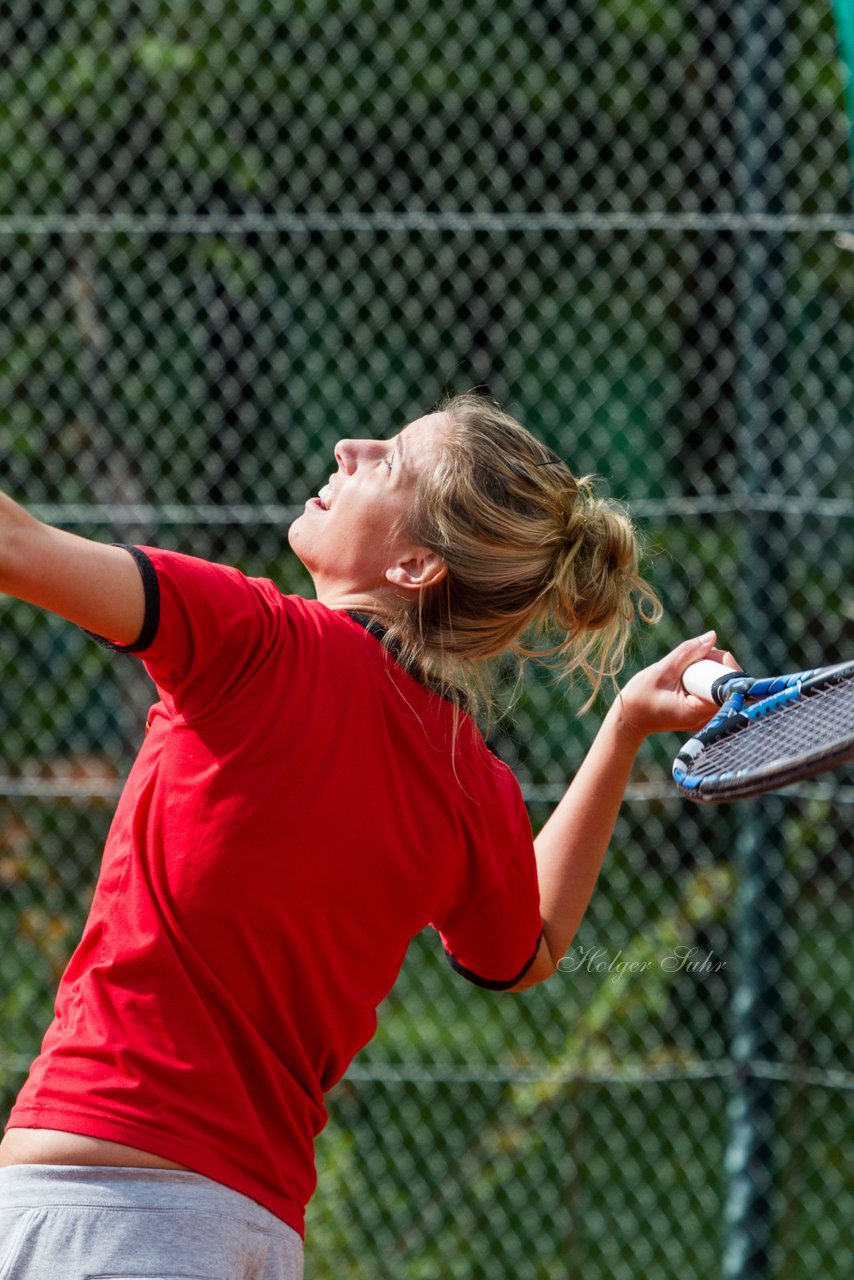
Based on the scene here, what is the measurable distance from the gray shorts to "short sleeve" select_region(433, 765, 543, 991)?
36cm

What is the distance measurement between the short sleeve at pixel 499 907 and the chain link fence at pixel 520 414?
5.62 feet

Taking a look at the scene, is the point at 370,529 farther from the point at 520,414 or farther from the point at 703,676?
the point at 520,414

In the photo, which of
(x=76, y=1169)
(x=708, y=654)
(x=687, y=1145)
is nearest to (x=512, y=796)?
(x=708, y=654)

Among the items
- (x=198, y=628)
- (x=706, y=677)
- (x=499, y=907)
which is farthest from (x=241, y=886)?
(x=706, y=677)

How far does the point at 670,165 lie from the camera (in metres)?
3.74

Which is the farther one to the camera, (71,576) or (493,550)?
(493,550)

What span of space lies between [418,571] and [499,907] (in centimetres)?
33

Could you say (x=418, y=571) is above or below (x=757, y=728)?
above

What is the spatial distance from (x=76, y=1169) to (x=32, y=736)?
282cm

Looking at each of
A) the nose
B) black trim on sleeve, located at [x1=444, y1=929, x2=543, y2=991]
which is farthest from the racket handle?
the nose

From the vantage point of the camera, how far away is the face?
1395mm

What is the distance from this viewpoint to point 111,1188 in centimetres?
119

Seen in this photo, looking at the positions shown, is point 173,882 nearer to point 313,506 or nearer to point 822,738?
point 313,506

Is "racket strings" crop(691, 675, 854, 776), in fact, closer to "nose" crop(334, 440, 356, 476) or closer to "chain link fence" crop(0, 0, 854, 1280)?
"nose" crop(334, 440, 356, 476)
